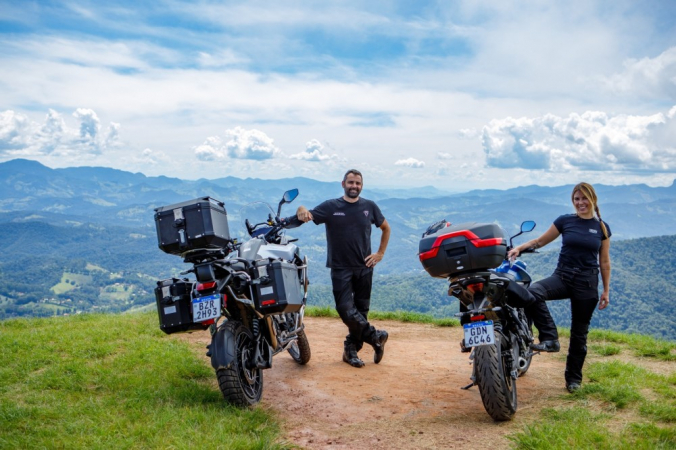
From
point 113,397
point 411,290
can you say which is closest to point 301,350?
point 113,397

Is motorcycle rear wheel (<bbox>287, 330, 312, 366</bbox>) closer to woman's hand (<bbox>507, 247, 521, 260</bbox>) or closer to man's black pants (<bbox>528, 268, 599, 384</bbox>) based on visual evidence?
woman's hand (<bbox>507, 247, 521, 260</bbox>)

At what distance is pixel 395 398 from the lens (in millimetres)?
5363

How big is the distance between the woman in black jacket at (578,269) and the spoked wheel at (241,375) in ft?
9.10

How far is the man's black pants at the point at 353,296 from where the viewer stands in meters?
6.42

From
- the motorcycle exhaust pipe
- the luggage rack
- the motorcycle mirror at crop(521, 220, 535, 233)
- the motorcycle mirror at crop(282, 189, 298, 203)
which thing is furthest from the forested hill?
the luggage rack

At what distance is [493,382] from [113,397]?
338 cm

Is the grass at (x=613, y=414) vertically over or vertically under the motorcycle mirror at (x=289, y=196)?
under

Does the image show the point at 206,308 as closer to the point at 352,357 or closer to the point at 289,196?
the point at 289,196

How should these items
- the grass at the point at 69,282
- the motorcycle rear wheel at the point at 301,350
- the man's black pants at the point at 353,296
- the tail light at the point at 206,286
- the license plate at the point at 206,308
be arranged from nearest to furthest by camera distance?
the license plate at the point at 206,308
the tail light at the point at 206,286
the man's black pants at the point at 353,296
the motorcycle rear wheel at the point at 301,350
the grass at the point at 69,282

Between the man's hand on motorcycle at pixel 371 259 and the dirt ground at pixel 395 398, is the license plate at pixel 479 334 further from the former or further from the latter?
the man's hand on motorcycle at pixel 371 259

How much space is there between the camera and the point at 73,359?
6.23 metres

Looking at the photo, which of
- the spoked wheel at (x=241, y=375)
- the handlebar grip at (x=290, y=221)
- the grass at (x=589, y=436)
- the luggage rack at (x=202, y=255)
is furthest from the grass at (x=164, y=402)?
the handlebar grip at (x=290, y=221)

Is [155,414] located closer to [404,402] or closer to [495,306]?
[404,402]

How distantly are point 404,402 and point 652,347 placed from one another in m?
4.31
